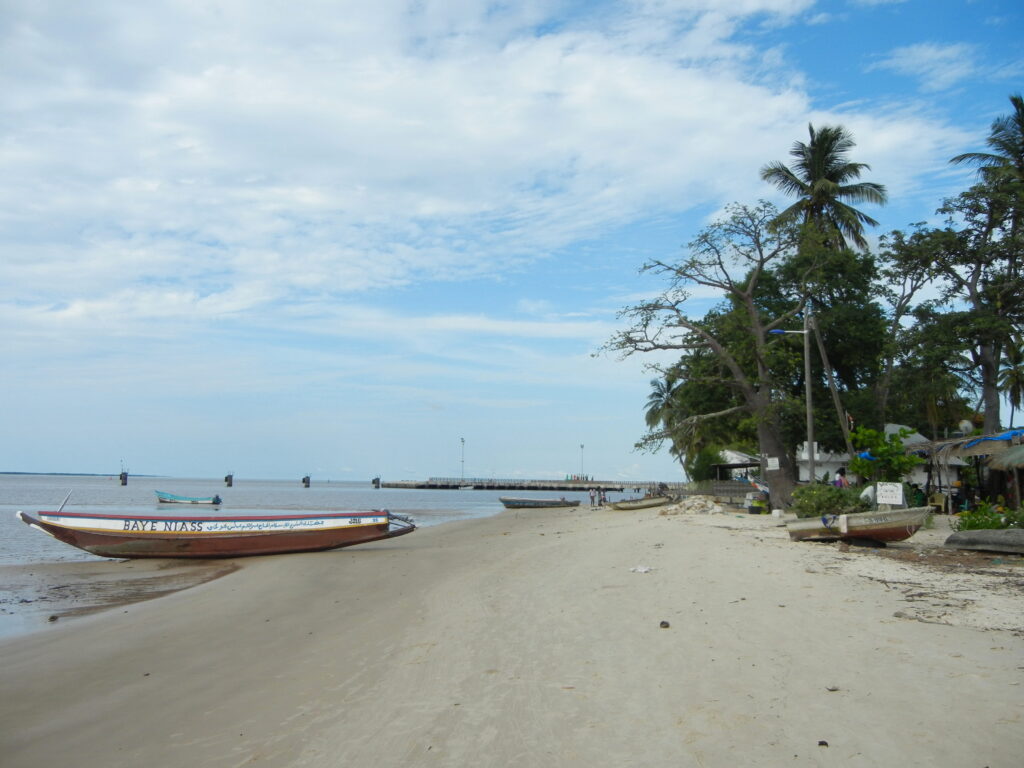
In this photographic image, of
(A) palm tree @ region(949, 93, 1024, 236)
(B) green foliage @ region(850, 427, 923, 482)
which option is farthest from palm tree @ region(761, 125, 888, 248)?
(B) green foliage @ region(850, 427, 923, 482)

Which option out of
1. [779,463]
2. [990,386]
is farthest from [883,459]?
[990,386]

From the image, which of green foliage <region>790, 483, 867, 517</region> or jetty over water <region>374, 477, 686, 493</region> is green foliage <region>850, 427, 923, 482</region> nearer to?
green foliage <region>790, 483, 867, 517</region>

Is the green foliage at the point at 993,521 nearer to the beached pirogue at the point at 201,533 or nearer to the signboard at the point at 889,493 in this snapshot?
the signboard at the point at 889,493

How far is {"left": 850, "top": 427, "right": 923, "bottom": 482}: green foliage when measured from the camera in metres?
18.0

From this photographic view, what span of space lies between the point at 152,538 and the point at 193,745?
1614cm

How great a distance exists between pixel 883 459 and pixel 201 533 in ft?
58.8

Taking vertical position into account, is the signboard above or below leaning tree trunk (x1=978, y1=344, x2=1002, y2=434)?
below

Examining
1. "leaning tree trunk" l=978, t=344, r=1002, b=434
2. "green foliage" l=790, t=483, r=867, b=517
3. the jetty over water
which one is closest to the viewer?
"green foliage" l=790, t=483, r=867, b=517

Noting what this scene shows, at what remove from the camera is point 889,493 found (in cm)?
1443

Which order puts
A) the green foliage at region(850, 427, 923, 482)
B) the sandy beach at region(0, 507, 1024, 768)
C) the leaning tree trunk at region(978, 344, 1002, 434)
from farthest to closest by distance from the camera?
1. the leaning tree trunk at region(978, 344, 1002, 434)
2. the green foliage at region(850, 427, 923, 482)
3. the sandy beach at region(0, 507, 1024, 768)

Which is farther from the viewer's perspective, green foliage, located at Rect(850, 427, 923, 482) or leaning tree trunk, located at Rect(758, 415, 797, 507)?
leaning tree trunk, located at Rect(758, 415, 797, 507)

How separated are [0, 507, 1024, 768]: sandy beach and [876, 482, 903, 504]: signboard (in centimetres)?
213

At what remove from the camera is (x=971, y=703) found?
4812 mm

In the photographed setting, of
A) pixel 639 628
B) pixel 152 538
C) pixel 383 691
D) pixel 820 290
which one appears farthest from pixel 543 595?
pixel 820 290
